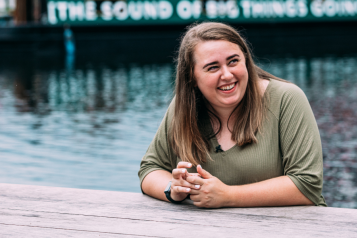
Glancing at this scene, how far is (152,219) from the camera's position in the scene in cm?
188

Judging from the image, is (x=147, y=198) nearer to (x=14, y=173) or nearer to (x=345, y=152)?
(x=14, y=173)

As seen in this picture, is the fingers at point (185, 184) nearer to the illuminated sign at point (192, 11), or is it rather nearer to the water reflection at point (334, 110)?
the water reflection at point (334, 110)

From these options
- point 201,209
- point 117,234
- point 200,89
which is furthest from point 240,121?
point 117,234

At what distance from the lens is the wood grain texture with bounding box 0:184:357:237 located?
1.73 metres

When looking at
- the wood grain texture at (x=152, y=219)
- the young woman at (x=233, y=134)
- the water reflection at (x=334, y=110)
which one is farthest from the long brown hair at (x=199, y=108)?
the water reflection at (x=334, y=110)

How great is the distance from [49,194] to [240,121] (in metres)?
0.94

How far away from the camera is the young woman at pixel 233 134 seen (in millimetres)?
1932

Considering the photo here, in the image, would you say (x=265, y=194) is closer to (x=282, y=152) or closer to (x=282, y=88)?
(x=282, y=152)

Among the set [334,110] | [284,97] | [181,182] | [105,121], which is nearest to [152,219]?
[181,182]

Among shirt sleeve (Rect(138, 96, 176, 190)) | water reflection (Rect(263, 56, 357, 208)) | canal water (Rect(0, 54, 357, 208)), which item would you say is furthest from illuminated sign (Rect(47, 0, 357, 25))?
shirt sleeve (Rect(138, 96, 176, 190))

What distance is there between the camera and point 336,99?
12273 millimetres

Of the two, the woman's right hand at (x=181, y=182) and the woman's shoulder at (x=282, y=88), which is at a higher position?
the woman's shoulder at (x=282, y=88)

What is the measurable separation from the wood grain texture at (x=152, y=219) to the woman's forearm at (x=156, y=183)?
0.11ft

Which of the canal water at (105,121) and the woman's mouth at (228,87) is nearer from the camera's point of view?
the woman's mouth at (228,87)
